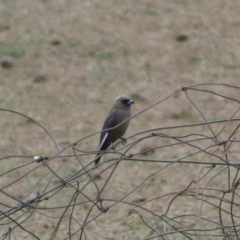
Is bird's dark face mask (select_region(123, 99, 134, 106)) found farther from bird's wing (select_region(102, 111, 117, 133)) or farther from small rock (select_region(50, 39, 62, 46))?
small rock (select_region(50, 39, 62, 46))

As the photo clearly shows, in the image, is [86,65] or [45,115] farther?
[86,65]

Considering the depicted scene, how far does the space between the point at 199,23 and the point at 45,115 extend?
10.1 feet

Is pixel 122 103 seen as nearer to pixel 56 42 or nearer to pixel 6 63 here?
pixel 6 63

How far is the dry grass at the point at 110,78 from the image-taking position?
700 cm

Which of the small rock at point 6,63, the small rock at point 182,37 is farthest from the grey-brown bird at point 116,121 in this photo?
the small rock at point 182,37

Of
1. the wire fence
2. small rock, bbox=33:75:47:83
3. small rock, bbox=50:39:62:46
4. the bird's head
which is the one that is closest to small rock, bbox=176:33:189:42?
small rock, bbox=50:39:62:46

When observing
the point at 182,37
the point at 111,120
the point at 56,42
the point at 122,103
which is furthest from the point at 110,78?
the point at 111,120

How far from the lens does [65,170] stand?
725 centimetres

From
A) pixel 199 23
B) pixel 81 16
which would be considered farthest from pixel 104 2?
pixel 199 23

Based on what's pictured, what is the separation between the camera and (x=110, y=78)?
9.57 m

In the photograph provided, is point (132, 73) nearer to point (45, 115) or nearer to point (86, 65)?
point (86, 65)

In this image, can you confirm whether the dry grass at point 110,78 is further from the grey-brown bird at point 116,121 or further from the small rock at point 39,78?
the grey-brown bird at point 116,121

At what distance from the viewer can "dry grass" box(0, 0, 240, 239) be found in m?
7.00

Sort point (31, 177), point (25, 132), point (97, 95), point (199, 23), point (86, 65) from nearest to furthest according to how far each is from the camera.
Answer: point (31, 177) → point (25, 132) → point (97, 95) → point (86, 65) → point (199, 23)
